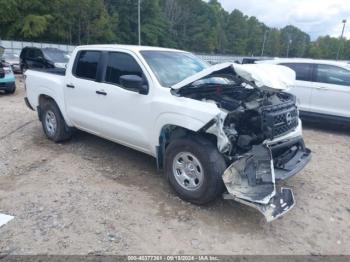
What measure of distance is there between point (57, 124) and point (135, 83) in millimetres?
2487

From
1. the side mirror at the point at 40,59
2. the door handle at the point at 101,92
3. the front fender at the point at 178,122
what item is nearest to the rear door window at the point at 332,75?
the front fender at the point at 178,122

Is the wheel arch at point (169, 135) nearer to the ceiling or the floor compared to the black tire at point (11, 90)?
nearer to the ceiling

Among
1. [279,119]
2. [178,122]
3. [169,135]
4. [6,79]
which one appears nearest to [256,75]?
[279,119]

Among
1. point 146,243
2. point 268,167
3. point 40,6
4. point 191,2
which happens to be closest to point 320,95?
→ point 268,167

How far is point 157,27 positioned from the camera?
68.6 m

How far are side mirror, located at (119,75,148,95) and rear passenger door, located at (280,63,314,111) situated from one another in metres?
4.85

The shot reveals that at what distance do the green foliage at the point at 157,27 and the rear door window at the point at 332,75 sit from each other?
39.9 m

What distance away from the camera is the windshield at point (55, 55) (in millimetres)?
15738

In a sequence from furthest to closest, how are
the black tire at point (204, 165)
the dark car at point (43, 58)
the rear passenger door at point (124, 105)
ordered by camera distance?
the dark car at point (43, 58) < the rear passenger door at point (124, 105) < the black tire at point (204, 165)

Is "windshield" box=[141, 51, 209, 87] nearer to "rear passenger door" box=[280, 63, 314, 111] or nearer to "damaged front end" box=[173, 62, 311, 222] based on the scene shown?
"damaged front end" box=[173, 62, 311, 222]

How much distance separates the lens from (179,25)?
79375mm

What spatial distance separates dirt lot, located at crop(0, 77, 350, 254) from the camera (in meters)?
3.46

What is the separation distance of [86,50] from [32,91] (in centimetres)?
176

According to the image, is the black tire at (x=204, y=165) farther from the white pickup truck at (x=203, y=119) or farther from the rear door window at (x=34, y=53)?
the rear door window at (x=34, y=53)
